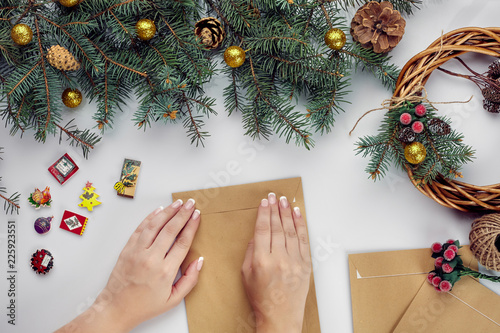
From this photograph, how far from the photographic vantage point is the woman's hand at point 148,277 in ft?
3.07

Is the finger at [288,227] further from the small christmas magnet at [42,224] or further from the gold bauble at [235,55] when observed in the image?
the small christmas magnet at [42,224]

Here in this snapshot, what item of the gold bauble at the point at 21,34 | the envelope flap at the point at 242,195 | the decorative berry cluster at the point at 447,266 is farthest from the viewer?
the envelope flap at the point at 242,195

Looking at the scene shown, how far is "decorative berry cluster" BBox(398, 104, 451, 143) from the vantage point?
0.77m

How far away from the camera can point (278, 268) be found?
94 centimetres

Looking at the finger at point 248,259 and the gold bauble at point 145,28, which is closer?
the gold bauble at point 145,28

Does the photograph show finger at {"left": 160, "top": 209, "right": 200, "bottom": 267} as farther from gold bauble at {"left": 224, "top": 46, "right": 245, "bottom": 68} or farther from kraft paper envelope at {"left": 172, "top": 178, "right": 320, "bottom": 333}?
gold bauble at {"left": 224, "top": 46, "right": 245, "bottom": 68}

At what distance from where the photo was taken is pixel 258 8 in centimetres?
85

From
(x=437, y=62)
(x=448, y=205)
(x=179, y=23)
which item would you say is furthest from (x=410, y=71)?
(x=179, y=23)

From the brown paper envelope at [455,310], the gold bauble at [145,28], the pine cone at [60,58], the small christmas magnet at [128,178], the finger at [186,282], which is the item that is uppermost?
the gold bauble at [145,28]

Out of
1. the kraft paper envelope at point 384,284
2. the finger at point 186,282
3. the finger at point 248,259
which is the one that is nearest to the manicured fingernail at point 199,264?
the finger at point 186,282

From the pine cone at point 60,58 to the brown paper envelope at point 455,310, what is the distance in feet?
3.18

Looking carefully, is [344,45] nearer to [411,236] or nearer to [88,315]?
[411,236]

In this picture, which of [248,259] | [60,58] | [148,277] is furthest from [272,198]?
[60,58]

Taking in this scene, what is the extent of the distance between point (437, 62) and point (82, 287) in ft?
3.39
